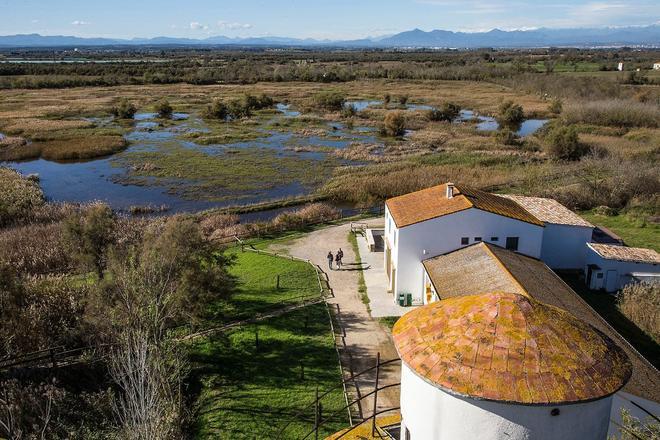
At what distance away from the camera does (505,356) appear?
9039 mm

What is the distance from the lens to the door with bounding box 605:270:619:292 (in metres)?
28.9

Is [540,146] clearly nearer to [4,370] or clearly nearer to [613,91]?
[613,91]

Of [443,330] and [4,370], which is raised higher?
[443,330]

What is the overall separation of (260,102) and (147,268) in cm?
8361

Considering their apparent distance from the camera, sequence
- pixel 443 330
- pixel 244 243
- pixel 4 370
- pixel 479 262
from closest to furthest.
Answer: pixel 443 330 → pixel 4 370 → pixel 479 262 → pixel 244 243

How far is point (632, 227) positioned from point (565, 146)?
23484 mm

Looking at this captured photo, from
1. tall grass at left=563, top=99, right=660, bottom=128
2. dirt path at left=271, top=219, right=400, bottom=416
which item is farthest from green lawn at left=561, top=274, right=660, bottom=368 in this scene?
tall grass at left=563, top=99, right=660, bottom=128

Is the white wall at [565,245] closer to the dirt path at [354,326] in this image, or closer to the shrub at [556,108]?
the dirt path at [354,326]

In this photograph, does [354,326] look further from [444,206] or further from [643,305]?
[643,305]

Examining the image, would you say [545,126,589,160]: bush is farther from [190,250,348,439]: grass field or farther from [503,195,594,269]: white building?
[190,250,348,439]: grass field

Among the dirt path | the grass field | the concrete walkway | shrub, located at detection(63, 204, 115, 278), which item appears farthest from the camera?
shrub, located at detection(63, 204, 115, 278)

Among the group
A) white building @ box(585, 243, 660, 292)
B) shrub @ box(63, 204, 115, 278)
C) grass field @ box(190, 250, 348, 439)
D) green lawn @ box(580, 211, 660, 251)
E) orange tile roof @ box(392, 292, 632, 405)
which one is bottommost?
grass field @ box(190, 250, 348, 439)

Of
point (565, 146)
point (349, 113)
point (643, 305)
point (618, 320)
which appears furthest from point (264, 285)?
point (349, 113)

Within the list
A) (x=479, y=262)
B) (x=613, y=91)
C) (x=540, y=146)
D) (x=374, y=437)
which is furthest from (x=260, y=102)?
(x=374, y=437)
